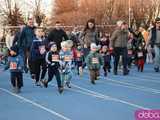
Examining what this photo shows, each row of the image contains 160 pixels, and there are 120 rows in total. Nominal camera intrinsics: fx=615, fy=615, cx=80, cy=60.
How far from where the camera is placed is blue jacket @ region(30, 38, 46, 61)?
16859 millimetres

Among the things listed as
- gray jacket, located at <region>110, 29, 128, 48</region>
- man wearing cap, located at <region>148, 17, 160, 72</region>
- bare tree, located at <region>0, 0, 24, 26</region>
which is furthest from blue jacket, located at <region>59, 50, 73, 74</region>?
bare tree, located at <region>0, 0, 24, 26</region>

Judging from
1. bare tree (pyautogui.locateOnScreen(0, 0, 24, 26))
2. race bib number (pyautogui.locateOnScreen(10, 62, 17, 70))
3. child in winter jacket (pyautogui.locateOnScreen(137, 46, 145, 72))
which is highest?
bare tree (pyautogui.locateOnScreen(0, 0, 24, 26))

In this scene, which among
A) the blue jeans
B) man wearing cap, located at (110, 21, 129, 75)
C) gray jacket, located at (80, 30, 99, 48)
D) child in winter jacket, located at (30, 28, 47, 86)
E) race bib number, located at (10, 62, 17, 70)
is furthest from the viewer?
the blue jeans

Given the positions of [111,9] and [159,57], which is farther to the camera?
[111,9]

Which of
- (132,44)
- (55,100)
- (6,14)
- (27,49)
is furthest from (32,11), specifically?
(55,100)

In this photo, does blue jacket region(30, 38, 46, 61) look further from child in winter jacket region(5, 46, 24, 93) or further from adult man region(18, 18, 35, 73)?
child in winter jacket region(5, 46, 24, 93)

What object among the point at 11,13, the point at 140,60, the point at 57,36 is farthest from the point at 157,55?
the point at 11,13

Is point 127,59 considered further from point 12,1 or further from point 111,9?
point 12,1

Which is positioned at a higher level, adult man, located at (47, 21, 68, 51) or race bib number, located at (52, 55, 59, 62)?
adult man, located at (47, 21, 68, 51)

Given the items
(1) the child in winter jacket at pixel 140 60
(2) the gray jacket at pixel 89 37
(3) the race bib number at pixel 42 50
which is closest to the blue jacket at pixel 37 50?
(3) the race bib number at pixel 42 50

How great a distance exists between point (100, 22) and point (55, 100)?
2388 inches

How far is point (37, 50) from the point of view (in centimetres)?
1691

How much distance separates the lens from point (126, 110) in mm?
11750

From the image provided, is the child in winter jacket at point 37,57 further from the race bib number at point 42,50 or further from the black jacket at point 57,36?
the black jacket at point 57,36
